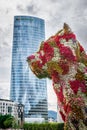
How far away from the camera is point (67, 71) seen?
→ 38.0 feet

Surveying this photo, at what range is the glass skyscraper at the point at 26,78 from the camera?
153 m

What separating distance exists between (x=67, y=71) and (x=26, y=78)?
142m

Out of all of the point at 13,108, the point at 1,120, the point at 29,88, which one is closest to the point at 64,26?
the point at 1,120

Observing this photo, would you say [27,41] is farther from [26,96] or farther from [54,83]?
[54,83]

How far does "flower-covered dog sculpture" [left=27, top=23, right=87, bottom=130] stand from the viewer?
11.0 metres

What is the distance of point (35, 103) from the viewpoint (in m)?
156

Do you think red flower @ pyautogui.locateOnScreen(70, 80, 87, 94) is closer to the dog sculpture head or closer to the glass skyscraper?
the dog sculpture head

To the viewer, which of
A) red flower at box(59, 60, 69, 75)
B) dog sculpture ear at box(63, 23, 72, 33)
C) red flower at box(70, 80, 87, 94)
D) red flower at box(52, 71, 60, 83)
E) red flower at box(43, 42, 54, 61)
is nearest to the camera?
red flower at box(70, 80, 87, 94)

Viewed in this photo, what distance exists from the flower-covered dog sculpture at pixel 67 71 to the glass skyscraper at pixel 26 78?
440 ft

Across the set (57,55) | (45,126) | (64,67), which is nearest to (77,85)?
(64,67)

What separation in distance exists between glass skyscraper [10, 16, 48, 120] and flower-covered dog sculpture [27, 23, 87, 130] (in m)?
134

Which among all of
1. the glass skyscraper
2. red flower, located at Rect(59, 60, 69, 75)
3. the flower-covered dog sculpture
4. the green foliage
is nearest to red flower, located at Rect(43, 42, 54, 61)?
the flower-covered dog sculpture

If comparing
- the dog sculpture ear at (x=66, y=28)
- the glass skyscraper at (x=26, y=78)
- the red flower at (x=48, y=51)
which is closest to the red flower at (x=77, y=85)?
the red flower at (x=48, y=51)

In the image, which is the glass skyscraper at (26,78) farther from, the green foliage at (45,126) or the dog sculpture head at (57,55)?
the dog sculpture head at (57,55)
